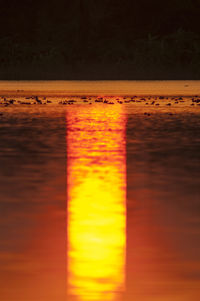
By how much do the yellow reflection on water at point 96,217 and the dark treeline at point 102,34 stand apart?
7753cm

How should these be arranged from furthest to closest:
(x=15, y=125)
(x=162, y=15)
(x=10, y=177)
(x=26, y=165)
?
(x=162, y=15), (x=15, y=125), (x=26, y=165), (x=10, y=177)

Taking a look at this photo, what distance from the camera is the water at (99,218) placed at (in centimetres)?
889

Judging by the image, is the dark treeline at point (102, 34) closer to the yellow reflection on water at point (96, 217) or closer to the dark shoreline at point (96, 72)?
the dark shoreline at point (96, 72)

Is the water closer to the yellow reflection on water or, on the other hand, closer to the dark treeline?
the yellow reflection on water

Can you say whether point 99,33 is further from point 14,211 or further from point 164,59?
point 14,211

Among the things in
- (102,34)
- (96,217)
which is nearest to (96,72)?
(102,34)

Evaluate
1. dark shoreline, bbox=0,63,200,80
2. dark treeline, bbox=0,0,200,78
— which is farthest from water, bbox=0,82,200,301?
dark shoreline, bbox=0,63,200,80

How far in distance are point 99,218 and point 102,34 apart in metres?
94.2

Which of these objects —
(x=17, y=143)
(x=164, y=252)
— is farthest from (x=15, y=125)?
(x=164, y=252)

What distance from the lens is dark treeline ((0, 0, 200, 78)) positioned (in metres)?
103

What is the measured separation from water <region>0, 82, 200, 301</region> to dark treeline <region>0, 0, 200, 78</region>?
76.9 m

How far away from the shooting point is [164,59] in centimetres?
10875

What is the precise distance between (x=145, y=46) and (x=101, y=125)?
71.9 metres

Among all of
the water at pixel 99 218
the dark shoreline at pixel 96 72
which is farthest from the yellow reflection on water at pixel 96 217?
the dark shoreline at pixel 96 72
